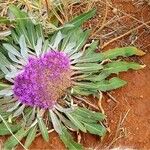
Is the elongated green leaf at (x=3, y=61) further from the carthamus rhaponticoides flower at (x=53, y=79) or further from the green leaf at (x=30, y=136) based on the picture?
the green leaf at (x=30, y=136)

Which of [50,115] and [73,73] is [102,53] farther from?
[50,115]

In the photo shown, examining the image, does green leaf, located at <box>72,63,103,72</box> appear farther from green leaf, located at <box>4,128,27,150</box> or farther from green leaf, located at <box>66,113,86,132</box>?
green leaf, located at <box>4,128,27,150</box>

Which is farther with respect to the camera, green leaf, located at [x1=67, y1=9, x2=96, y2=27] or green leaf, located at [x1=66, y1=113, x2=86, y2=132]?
green leaf, located at [x1=67, y1=9, x2=96, y2=27]

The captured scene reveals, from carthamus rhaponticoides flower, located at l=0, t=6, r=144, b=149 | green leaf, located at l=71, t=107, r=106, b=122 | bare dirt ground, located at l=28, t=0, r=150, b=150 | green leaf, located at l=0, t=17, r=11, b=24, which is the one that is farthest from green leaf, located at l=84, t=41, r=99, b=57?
green leaf, located at l=0, t=17, r=11, b=24

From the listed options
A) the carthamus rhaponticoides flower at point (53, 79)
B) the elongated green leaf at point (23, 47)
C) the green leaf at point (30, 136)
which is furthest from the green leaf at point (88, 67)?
the green leaf at point (30, 136)

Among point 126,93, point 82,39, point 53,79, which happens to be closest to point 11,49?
point 53,79

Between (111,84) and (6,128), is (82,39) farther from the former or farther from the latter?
(6,128)
